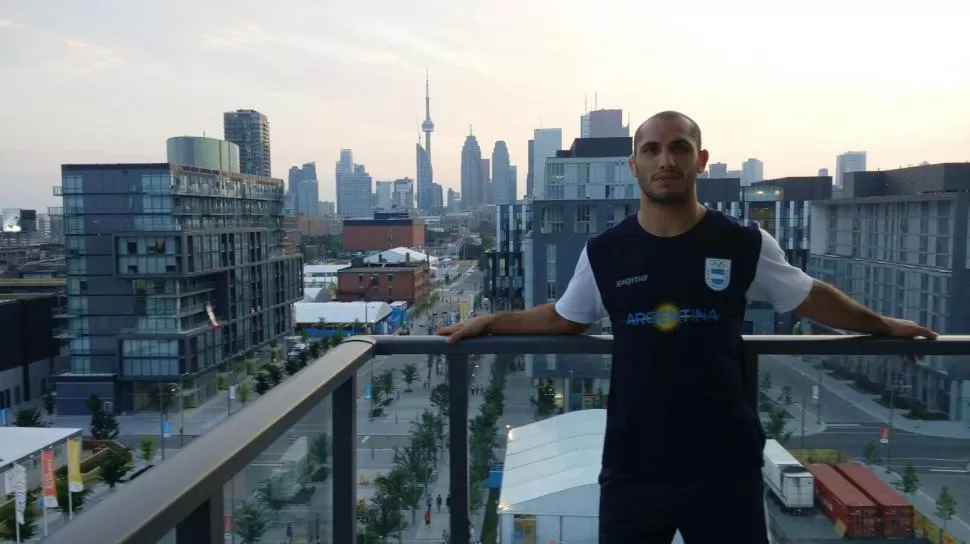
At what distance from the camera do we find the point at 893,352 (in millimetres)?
1554

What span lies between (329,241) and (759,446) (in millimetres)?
67554

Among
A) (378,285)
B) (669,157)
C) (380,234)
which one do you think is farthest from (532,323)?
(380,234)

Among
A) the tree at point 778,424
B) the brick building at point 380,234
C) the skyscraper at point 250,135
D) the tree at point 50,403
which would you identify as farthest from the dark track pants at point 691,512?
the skyscraper at point 250,135

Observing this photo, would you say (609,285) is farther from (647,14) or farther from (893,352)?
(647,14)

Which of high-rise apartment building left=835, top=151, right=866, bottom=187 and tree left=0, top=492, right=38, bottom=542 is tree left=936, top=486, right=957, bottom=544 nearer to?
tree left=0, top=492, right=38, bottom=542

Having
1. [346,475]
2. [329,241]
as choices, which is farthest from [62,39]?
[329,241]

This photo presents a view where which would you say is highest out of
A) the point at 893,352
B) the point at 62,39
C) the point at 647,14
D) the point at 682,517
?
the point at 62,39

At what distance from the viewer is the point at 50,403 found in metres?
18.9

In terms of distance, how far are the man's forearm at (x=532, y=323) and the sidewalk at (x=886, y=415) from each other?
54 cm

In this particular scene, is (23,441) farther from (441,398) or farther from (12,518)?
(441,398)

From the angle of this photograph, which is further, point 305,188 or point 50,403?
point 305,188

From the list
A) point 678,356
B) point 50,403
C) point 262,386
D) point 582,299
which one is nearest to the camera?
point 678,356

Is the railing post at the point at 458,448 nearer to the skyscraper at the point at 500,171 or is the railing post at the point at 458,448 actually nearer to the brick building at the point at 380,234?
the brick building at the point at 380,234

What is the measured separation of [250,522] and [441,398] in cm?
67
